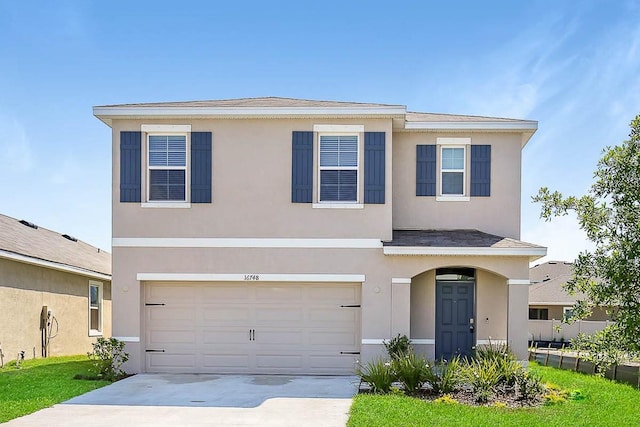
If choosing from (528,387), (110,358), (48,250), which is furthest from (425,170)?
(48,250)

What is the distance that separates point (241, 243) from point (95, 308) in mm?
10887

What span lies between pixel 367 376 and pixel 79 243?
56.2 feet

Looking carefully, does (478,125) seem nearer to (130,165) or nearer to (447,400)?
Answer: (447,400)

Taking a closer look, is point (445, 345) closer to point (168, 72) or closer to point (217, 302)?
point (217, 302)

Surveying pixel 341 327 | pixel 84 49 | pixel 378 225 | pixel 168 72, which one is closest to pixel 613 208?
pixel 378 225

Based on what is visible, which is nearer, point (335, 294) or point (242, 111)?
point (242, 111)

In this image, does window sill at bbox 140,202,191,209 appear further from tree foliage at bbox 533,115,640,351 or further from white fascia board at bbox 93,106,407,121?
tree foliage at bbox 533,115,640,351

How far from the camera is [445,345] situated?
15.4 meters

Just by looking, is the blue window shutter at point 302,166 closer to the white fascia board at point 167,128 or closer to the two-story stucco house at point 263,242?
the two-story stucco house at point 263,242

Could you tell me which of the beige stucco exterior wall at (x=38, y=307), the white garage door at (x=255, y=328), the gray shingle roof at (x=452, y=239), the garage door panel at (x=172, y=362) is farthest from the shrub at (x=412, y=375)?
the beige stucco exterior wall at (x=38, y=307)

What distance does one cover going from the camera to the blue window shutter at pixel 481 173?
1562cm

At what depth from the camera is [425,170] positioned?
51.4 ft

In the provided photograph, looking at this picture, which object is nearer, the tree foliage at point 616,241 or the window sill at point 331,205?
the tree foliage at point 616,241

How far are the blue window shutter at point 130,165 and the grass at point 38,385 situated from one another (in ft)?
13.4
